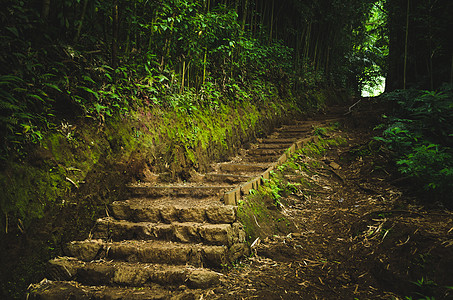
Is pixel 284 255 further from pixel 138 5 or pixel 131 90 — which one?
pixel 138 5

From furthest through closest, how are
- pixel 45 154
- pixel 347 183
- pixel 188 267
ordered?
1. pixel 347 183
2. pixel 45 154
3. pixel 188 267

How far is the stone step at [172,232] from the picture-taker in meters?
2.71

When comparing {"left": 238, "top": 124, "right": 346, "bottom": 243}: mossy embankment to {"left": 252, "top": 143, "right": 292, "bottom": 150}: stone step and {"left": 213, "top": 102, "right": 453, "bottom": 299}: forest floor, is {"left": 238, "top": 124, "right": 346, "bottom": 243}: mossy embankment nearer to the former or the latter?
{"left": 213, "top": 102, "right": 453, "bottom": 299}: forest floor

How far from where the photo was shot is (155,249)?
2.63 meters

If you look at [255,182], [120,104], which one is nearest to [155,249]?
[255,182]

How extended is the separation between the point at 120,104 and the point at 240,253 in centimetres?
248

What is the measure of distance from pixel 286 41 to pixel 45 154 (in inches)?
373

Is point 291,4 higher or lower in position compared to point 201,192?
higher

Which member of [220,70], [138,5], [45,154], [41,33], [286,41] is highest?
[286,41]

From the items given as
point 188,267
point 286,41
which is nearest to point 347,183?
point 188,267

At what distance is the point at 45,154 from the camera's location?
2695 millimetres

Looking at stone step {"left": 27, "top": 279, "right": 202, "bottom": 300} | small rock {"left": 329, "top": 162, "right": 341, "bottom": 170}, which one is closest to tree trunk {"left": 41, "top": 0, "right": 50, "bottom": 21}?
stone step {"left": 27, "top": 279, "right": 202, "bottom": 300}

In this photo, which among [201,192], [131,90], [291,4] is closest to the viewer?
[201,192]

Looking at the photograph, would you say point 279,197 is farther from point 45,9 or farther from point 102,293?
point 45,9
